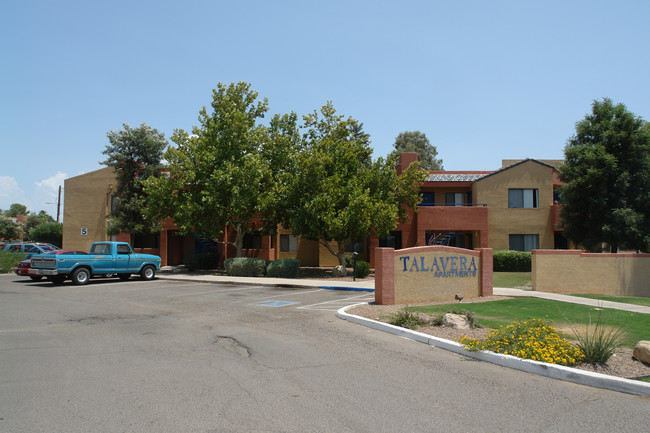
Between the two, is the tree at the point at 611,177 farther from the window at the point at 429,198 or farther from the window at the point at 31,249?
the window at the point at 31,249

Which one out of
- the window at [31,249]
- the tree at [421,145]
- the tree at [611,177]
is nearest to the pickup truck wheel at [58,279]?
the window at [31,249]

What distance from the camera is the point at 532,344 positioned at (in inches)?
302

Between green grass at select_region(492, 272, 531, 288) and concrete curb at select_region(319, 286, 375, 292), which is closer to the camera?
concrete curb at select_region(319, 286, 375, 292)

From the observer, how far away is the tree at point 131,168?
3375cm

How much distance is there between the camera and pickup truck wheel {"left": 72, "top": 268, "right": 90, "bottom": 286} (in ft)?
68.8

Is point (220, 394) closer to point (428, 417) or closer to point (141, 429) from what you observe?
point (141, 429)

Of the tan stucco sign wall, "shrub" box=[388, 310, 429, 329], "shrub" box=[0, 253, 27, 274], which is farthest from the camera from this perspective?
"shrub" box=[0, 253, 27, 274]

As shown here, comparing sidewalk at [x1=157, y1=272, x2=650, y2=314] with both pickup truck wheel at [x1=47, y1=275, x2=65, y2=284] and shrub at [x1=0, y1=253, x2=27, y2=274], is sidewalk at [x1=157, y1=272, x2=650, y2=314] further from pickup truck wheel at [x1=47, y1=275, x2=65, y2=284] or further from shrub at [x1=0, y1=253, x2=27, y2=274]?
shrub at [x1=0, y1=253, x2=27, y2=274]

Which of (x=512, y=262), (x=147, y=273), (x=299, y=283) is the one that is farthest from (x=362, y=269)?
(x=147, y=273)

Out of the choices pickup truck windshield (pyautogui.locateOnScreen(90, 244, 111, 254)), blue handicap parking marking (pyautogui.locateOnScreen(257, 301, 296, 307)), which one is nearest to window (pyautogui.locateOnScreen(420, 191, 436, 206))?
blue handicap parking marking (pyautogui.locateOnScreen(257, 301, 296, 307))

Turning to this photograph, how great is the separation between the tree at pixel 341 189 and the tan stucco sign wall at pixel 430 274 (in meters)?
8.47

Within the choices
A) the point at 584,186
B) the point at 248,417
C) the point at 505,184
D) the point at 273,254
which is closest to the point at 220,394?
the point at 248,417

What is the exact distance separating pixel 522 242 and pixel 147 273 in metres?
23.2

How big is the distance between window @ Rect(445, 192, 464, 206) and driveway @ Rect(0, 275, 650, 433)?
80.9 ft
